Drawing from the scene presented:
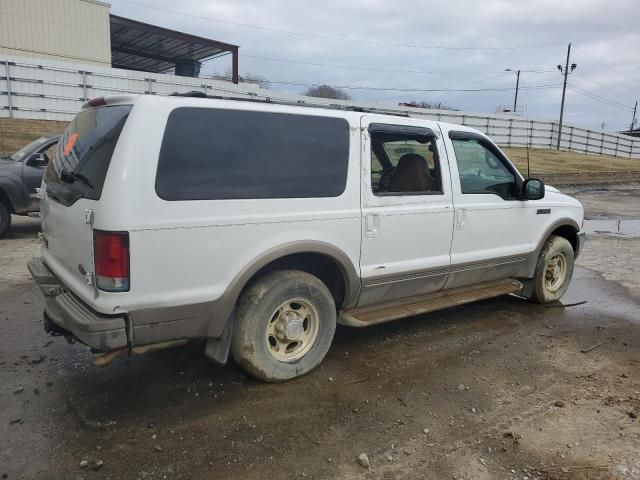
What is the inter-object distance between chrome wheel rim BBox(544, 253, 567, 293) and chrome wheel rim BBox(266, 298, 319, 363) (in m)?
3.20

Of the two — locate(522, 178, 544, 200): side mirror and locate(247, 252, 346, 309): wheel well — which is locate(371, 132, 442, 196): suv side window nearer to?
locate(247, 252, 346, 309): wheel well

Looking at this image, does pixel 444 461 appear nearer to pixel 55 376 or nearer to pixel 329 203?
pixel 329 203

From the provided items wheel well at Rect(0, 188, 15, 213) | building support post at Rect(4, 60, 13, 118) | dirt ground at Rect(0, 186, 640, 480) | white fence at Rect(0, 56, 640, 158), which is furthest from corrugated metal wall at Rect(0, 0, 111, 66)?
dirt ground at Rect(0, 186, 640, 480)

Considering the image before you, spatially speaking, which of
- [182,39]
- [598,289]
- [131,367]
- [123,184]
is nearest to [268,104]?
[123,184]

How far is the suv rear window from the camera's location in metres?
3.05

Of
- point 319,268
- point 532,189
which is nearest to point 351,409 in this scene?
point 319,268

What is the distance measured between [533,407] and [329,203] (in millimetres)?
2000

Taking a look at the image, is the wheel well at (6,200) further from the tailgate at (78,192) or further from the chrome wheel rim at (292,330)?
the chrome wheel rim at (292,330)

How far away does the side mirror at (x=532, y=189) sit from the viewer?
5109 millimetres

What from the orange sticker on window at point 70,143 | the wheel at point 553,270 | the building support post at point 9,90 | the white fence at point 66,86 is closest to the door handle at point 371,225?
the orange sticker on window at point 70,143

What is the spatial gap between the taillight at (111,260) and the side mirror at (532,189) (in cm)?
388

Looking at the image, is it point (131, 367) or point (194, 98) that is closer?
point (194, 98)

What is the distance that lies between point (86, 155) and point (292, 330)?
181 centimetres

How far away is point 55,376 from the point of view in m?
3.75
